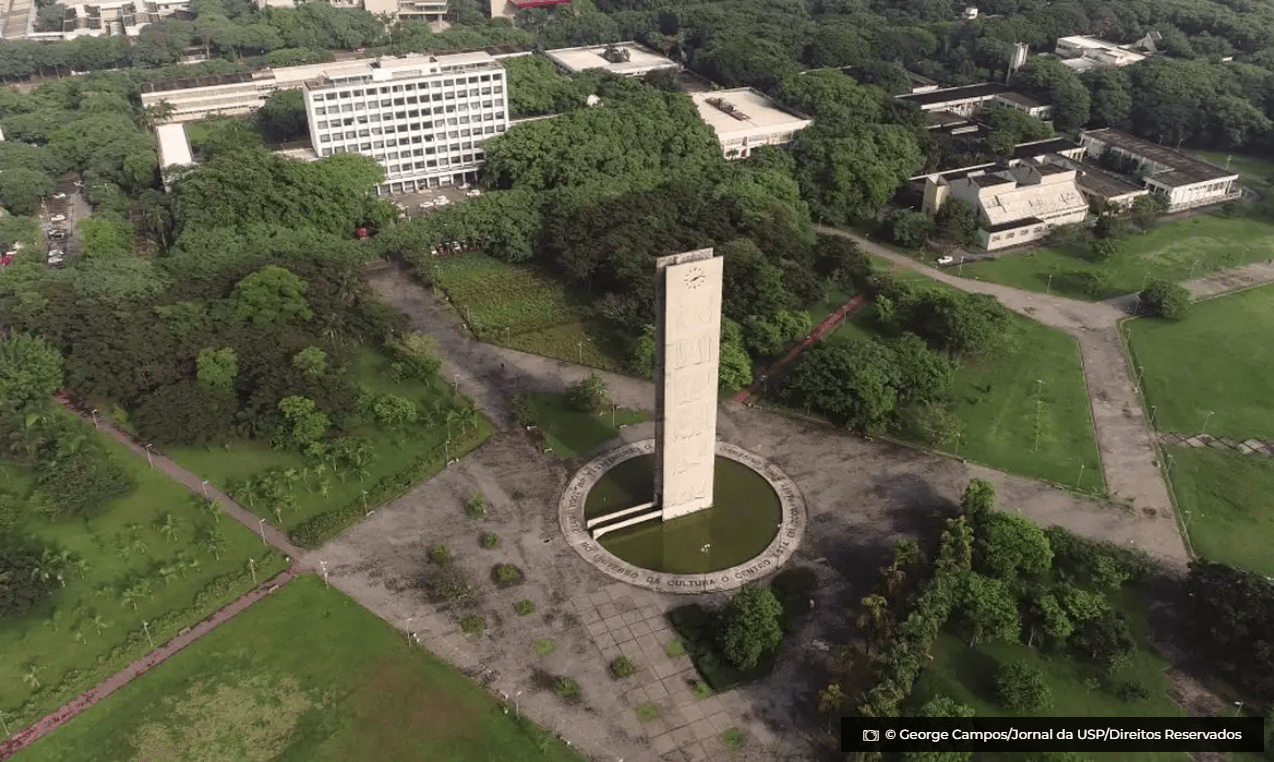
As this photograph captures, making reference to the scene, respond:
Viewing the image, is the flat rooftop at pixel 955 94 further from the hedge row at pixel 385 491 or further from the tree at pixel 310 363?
the tree at pixel 310 363

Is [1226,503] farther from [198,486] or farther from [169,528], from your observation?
[198,486]

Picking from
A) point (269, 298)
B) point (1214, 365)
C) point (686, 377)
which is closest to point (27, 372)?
point (269, 298)

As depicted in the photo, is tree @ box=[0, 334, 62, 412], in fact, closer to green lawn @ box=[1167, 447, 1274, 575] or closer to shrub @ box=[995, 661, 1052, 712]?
shrub @ box=[995, 661, 1052, 712]

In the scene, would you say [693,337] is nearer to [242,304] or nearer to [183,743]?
[183,743]

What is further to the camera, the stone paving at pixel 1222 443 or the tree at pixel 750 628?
the stone paving at pixel 1222 443

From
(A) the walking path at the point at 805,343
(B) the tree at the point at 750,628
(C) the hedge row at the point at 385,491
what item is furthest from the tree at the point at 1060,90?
(B) the tree at the point at 750,628
